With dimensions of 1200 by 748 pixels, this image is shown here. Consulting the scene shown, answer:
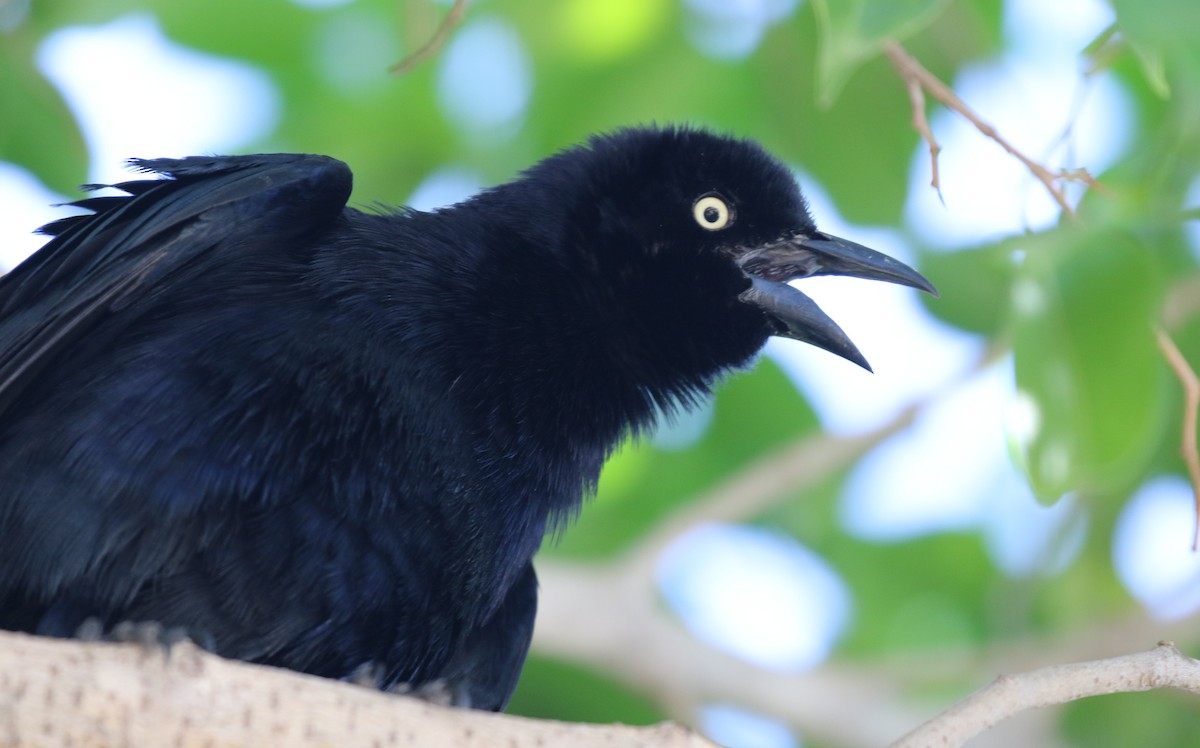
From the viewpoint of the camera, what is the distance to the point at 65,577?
11.2 ft

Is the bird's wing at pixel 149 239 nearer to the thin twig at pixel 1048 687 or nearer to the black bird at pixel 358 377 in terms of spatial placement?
the black bird at pixel 358 377

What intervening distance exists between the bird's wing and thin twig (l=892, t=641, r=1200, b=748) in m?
2.10

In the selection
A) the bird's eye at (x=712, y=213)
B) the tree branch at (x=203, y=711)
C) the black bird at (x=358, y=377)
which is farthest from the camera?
the bird's eye at (x=712, y=213)

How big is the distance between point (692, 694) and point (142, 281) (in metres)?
3.48

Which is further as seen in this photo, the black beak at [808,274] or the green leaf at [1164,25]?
the black beak at [808,274]

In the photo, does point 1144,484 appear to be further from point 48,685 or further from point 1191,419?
point 48,685

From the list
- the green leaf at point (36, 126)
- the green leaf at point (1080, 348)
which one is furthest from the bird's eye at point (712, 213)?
the green leaf at point (36, 126)

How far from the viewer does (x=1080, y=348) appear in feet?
13.9

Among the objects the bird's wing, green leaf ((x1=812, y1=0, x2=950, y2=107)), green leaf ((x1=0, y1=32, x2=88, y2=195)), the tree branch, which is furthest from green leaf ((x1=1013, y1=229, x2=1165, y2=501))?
green leaf ((x1=0, y1=32, x2=88, y2=195))

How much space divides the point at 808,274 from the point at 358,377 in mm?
1480

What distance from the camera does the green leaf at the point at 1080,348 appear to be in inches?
161

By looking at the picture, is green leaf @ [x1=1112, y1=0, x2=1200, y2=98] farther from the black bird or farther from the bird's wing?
the bird's wing

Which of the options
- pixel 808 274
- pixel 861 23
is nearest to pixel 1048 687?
pixel 861 23

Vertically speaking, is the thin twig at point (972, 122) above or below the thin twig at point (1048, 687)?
above
